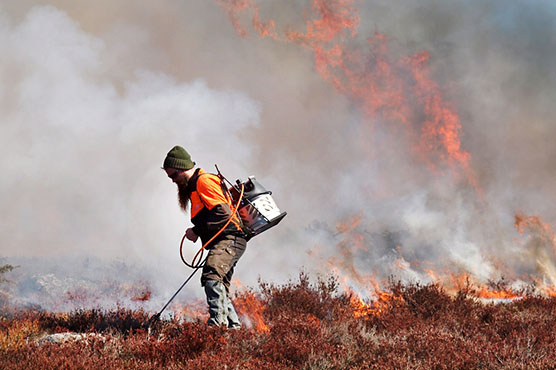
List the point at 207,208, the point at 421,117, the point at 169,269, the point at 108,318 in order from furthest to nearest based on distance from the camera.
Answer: the point at 421,117 → the point at 169,269 → the point at 108,318 → the point at 207,208

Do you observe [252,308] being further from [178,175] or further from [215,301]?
[178,175]

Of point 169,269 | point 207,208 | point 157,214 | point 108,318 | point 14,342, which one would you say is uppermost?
point 157,214

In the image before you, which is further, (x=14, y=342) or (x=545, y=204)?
(x=545, y=204)

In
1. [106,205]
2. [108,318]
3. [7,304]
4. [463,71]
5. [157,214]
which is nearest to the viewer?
[108,318]

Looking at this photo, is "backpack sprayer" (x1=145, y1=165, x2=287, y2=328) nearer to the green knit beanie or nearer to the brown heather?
the green knit beanie

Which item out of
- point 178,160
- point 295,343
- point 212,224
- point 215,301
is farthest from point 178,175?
point 295,343

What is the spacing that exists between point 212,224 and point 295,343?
126cm

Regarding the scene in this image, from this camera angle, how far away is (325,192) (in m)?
18.2

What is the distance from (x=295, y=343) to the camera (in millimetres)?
3479

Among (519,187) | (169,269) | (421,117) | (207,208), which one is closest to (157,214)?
(169,269)

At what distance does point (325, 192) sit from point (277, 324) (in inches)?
560

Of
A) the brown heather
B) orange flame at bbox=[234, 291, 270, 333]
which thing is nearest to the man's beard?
the brown heather

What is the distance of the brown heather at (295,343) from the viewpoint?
307 cm

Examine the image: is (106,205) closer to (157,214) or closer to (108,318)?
(157,214)
